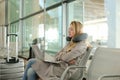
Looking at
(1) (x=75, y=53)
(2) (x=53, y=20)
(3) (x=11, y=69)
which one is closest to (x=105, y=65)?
(1) (x=75, y=53)

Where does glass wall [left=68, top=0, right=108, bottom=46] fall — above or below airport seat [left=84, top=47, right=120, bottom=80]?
above

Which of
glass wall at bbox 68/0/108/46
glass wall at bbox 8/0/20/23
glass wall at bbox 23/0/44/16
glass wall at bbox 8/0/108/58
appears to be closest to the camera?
glass wall at bbox 68/0/108/46

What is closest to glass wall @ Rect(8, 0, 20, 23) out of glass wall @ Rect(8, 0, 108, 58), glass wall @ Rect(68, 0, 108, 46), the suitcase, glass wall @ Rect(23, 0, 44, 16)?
glass wall @ Rect(8, 0, 108, 58)

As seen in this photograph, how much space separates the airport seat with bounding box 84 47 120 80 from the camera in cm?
181

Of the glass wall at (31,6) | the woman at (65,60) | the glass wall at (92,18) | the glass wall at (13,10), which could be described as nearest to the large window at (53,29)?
the glass wall at (92,18)

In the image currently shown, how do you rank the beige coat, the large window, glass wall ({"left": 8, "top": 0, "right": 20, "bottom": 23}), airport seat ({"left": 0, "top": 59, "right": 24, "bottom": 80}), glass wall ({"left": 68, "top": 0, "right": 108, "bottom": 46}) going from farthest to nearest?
glass wall ({"left": 8, "top": 0, "right": 20, "bottom": 23}) < the large window < airport seat ({"left": 0, "top": 59, "right": 24, "bottom": 80}) < glass wall ({"left": 68, "top": 0, "right": 108, "bottom": 46}) < the beige coat

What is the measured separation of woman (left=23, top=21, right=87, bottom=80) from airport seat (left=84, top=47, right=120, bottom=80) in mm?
289

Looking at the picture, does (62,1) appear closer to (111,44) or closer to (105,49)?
(111,44)

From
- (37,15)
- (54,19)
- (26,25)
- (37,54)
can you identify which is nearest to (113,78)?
(37,54)

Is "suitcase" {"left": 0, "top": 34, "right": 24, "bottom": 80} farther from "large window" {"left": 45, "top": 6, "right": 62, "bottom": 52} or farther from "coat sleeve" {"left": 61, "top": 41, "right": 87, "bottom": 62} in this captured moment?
"coat sleeve" {"left": 61, "top": 41, "right": 87, "bottom": 62}

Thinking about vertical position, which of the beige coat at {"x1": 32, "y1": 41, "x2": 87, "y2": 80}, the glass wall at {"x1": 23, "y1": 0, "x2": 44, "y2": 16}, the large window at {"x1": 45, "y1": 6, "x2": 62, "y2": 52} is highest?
the glass wall at {"x1": 23, "y1": 0, "x2": 44, "y2": 16}

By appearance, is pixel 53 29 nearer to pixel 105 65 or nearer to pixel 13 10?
pixel 105 65

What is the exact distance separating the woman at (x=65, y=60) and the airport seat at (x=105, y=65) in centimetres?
29

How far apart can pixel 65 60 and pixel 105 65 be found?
1.96 ft
